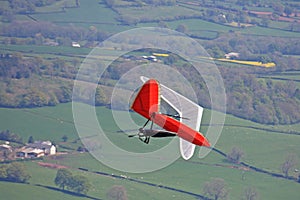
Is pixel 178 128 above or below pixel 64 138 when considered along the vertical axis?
above

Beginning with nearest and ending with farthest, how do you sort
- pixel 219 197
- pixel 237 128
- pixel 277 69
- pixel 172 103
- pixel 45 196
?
pixel 172 103
pixel 45 196
pixel 219 197
pixel 237 128
pixel 277 69

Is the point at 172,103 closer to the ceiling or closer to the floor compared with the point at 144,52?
closer to the ceiling

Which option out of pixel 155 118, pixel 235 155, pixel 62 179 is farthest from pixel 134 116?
pixel 235 155

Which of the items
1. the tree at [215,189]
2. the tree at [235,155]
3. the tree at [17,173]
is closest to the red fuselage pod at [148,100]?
the tree at [17,173]

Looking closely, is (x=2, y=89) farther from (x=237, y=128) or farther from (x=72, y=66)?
(x=237, y=128)

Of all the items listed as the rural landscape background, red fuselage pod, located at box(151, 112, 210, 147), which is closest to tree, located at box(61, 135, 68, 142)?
the rural landscape background

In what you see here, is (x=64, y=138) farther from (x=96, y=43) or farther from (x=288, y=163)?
(x=96, y=43)

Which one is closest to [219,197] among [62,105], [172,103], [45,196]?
[45,196]
